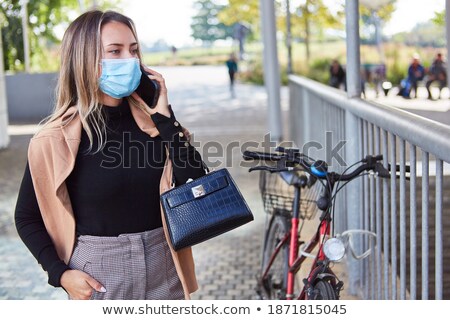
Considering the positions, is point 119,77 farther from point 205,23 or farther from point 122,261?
point 205,23

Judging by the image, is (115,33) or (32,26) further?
(32,26)

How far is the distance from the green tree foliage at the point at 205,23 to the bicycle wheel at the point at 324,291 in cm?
8642

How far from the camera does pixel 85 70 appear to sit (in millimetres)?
2902

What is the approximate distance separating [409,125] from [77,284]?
1514 mm

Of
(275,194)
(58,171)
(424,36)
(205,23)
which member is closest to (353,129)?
(275,194)

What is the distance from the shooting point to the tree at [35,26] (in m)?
24.1

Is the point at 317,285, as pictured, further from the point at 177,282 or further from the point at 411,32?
the point at 411,32

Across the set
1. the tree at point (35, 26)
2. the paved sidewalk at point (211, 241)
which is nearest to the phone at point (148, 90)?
the paved sidewalk at point (211, 241)

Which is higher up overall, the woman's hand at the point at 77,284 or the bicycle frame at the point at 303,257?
the woman's hand at the point at 77,284

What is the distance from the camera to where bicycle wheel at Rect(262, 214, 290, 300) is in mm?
5246

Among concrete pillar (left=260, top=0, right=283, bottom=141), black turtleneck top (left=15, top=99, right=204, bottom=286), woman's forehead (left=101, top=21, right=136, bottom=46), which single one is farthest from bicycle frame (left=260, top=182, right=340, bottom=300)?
concrete pillar (left=260, top=0, right=283, bottom=141)

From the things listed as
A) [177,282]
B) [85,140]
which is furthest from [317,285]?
[85,140]

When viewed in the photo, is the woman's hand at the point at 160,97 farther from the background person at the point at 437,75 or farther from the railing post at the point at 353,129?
the background person at the point at 437,75
